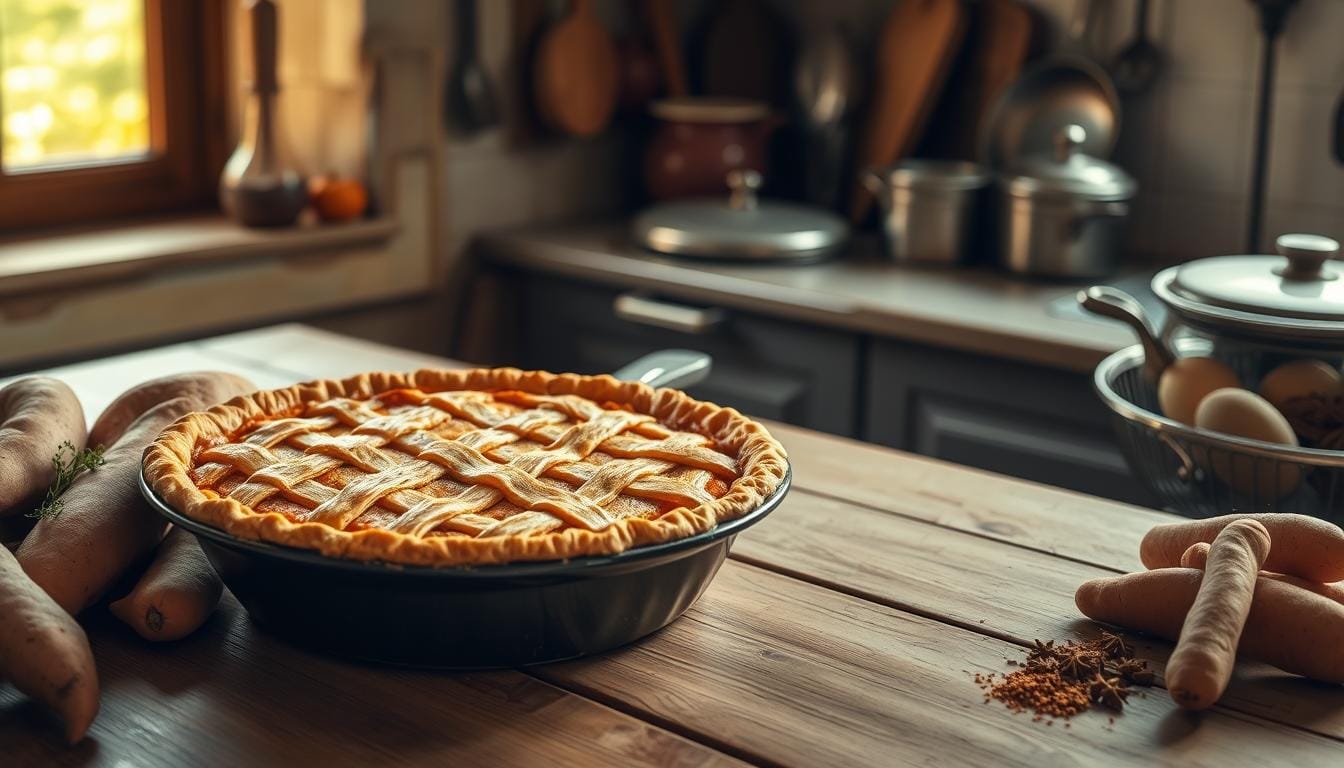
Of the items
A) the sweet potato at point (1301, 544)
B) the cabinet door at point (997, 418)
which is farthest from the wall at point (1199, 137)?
the sweet potato at point (1301, 544)

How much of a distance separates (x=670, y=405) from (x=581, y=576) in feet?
1.01

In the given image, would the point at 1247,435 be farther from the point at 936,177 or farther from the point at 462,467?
the point at 936,177

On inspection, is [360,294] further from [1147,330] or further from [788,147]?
[1147,330]

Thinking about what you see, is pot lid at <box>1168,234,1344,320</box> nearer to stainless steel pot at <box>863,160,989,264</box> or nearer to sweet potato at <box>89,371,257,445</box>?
sweet potato at <box>89,371,257,445</box>

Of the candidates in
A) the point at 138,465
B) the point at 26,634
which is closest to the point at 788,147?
the point at 138,465

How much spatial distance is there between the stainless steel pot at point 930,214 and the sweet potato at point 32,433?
156 centimetres

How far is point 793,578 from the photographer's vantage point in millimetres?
1041

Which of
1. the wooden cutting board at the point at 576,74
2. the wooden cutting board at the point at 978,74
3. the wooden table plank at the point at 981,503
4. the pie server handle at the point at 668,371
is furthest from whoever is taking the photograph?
the wooden cutting board at the point at 576,74

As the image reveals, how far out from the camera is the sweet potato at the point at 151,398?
1125mm

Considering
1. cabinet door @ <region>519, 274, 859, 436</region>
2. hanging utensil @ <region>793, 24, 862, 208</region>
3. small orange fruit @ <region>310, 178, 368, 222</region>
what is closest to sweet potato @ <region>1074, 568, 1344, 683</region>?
cabinet door @ <region>519, 274, 859, 436</region>

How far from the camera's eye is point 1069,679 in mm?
875

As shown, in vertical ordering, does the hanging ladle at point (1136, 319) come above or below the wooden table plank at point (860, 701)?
above

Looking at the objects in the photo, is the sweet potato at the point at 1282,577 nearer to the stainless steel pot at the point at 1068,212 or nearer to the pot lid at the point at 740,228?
the stainless steel pot at the point at 1068,212

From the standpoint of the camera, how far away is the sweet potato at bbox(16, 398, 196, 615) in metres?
0.88
